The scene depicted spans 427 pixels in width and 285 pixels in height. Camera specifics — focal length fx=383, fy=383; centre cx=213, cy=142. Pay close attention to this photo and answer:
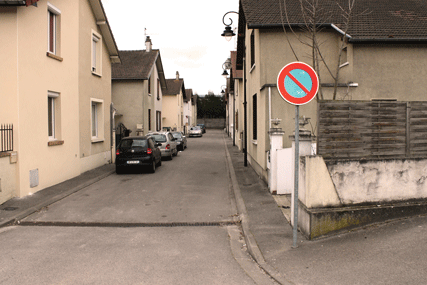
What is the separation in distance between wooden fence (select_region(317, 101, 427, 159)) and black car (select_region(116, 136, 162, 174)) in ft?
31.2

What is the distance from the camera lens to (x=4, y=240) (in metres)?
6.52

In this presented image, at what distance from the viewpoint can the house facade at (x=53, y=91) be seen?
9.58 meters

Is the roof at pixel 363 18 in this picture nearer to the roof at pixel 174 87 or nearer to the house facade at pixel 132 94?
the house facade at pixel 132 94

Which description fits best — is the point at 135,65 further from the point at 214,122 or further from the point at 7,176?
the point at 214,122

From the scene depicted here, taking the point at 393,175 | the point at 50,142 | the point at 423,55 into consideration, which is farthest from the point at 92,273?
the point at 423,55

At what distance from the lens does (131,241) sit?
6.42m

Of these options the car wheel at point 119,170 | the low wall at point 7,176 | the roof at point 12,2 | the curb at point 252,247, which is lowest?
the curb at point 252,247

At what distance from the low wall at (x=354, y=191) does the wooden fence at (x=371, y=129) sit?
0.21 m

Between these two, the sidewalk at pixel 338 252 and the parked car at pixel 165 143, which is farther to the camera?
the parked car at pixel 165 143

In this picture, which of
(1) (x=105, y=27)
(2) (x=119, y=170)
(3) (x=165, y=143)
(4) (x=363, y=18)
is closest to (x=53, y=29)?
(1) (x=105, y=27)

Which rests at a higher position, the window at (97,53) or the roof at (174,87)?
the roof at (174,87)

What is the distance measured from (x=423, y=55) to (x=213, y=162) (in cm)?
1014

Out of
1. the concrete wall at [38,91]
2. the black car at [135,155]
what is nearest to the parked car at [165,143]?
the black car at [135,155]

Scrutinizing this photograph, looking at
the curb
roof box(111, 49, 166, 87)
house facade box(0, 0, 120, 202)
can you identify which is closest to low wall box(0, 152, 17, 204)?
house facade box(0, 0, 120, 202)
